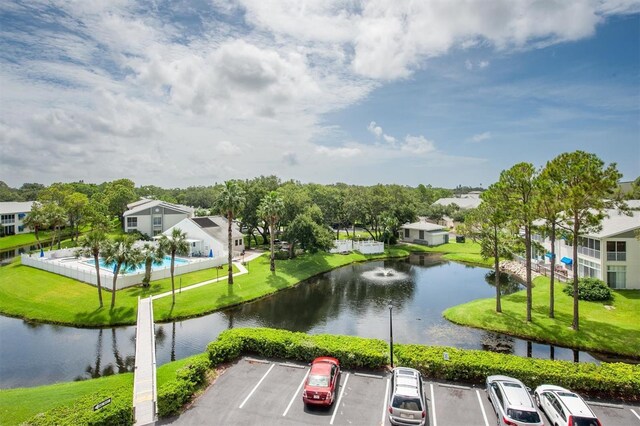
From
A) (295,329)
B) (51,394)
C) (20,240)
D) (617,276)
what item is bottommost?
(295,329)

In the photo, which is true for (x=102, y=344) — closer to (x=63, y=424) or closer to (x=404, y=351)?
(x=63, y=424)

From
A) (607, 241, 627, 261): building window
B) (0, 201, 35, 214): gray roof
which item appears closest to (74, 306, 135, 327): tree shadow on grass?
(607, 241, 627, 261): building window

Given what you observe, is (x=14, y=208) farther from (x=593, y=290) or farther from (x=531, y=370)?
(x=593, y=290)

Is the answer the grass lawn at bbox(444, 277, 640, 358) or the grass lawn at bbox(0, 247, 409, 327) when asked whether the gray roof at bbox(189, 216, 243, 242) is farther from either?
the grass lawn at bbox(444, 277, 640, 358)

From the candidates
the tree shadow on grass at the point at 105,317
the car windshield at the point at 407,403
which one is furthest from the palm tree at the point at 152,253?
the car windshield at the point at 407,403

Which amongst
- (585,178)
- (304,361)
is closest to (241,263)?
(304,361)

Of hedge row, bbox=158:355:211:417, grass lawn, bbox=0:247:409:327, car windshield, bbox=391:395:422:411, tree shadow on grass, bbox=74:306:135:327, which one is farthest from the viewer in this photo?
grass lawn, bbox=0:247:409:327

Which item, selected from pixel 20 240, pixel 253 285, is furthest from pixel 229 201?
pixel 20 240
